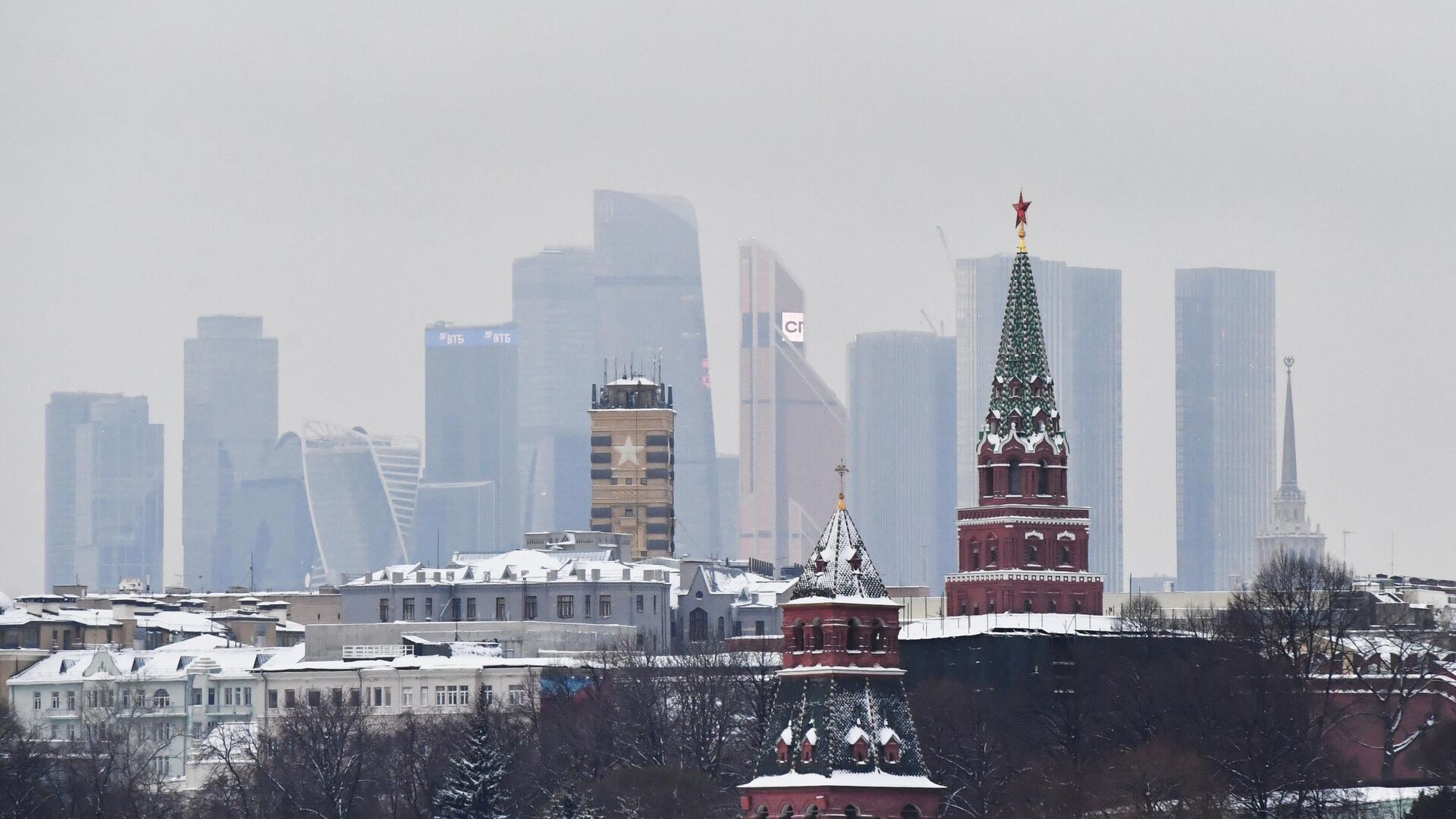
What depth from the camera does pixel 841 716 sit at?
133 meters

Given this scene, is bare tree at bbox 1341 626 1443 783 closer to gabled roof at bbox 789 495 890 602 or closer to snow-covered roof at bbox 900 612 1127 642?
snow-covered roof at bbox 900 612 1127 642

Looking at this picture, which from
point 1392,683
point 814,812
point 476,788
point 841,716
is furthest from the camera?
point 1392,683

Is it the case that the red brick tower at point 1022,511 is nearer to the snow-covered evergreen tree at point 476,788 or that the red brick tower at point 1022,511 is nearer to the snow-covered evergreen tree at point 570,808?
the snow-covered evergreen tree at point 476,788

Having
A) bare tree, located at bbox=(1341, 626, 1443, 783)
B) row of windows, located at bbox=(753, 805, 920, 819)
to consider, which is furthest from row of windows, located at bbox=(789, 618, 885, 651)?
bare tree, located at bbox=(1341, 626, 1443, 783)

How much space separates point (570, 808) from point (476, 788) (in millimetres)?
6887

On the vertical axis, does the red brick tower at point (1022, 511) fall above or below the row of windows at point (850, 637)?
above

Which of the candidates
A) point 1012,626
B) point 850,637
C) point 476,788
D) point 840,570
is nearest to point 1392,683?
point 1012,626

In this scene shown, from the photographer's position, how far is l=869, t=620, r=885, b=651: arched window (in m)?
134

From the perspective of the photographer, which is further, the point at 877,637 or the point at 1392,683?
the point at 1392,683

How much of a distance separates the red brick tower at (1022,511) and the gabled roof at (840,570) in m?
54.5

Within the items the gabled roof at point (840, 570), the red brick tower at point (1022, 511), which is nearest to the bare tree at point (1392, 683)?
the red brick tower at point (1022, 511)

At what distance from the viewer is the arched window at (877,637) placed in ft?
441

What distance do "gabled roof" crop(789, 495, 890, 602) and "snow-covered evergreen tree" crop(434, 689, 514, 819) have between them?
90.1 feet

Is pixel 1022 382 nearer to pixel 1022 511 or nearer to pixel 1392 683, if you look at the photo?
pixel 1022 511
